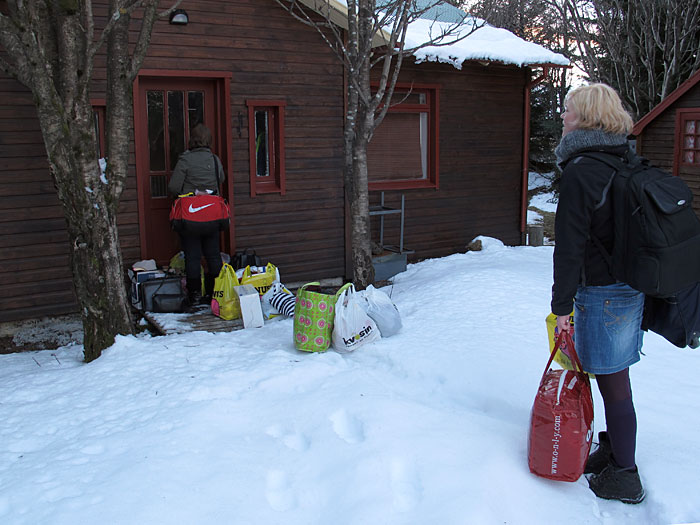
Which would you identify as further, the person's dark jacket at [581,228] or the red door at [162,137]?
the red door at [162,137]

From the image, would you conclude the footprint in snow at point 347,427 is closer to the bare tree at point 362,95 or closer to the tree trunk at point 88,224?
the tree trunk at point 88,224

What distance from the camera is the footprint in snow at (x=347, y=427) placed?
368 cm

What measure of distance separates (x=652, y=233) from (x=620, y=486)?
3.90 feet

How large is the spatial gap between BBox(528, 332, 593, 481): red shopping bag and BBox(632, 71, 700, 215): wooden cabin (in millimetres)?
10872

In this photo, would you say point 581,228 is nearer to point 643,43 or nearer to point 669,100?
point 669,100

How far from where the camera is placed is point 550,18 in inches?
875

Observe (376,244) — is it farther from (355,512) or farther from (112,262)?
(355,512)

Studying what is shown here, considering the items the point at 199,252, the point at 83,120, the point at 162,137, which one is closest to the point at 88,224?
the point at 83,120

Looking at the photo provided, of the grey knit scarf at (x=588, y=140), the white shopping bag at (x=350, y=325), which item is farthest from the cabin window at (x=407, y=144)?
the grey knit scarf at (x=588, y=140)

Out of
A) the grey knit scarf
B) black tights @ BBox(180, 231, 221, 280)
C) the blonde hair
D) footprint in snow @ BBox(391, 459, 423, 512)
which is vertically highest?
the blonde hair

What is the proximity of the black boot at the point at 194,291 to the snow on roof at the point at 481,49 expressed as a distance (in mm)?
4208

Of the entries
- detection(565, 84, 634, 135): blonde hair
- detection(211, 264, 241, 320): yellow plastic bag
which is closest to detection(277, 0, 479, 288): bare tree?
detection(211, 264, 241, 320): yellow plastic bag

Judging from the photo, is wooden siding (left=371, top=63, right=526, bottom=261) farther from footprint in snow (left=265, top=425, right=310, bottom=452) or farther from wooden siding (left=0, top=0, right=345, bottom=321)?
footprint in snow (left=265, top=425, right=310, bottom=452)

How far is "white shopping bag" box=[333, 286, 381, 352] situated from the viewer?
5.08 meters
